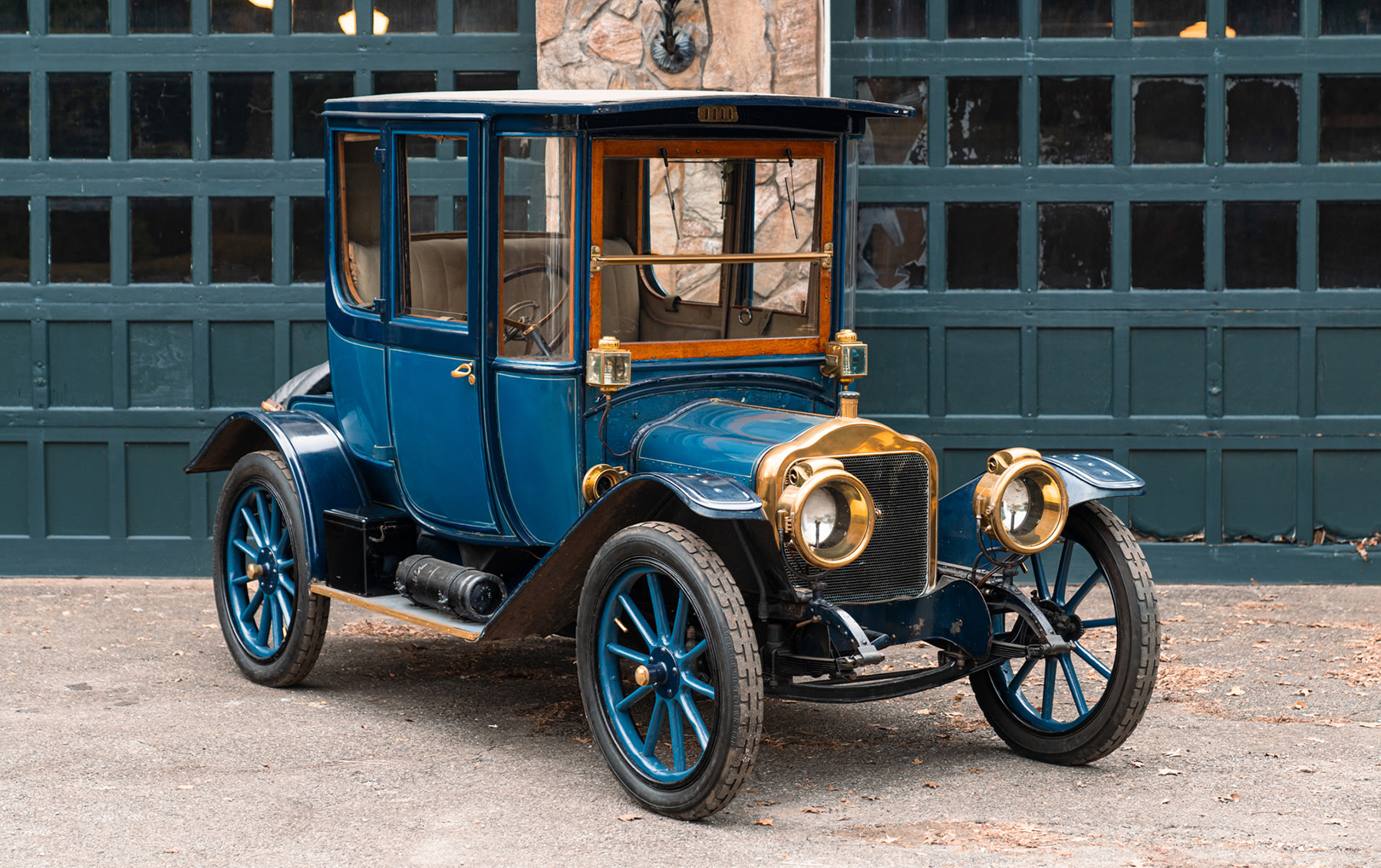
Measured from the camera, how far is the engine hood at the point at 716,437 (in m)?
5.20

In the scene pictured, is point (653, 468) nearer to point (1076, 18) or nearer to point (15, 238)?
point (1076, 18)

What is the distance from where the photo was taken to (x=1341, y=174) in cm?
827

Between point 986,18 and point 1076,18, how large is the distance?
425 millimetres

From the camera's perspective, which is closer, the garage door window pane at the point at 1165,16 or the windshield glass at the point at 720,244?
the windshield glass at the point at 720,244

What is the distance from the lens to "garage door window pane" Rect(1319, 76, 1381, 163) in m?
8.26

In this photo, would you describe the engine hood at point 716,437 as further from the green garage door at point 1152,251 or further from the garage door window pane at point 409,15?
the garage door window pane at point 409,15

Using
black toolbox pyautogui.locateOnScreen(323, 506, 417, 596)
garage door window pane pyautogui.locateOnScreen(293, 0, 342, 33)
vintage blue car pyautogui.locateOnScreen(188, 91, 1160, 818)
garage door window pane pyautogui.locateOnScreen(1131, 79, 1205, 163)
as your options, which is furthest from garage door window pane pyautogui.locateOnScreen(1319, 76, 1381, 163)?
black toolbox pyautogui.locateOnScreen(323, 506, 417, 596)

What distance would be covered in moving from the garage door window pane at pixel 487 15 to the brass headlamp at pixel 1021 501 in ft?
13.4

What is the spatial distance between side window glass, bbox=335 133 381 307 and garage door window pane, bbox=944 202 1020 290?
3097 millimetres

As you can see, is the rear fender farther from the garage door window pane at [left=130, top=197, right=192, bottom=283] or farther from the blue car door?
the garage door window pane at [left=130, top=197, right=192, bottom=283]

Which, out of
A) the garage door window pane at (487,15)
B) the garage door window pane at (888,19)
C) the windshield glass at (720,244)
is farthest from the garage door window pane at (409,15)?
the windshield glass at (720,244)

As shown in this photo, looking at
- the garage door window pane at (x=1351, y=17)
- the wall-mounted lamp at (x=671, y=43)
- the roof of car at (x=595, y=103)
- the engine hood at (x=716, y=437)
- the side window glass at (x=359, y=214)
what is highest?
the garage door window pane at (x=1351, y=17)

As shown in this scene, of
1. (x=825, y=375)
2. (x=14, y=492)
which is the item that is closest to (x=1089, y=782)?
(x=825, y=375)

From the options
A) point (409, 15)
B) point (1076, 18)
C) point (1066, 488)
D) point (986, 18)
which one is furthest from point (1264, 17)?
point (409, 15)
